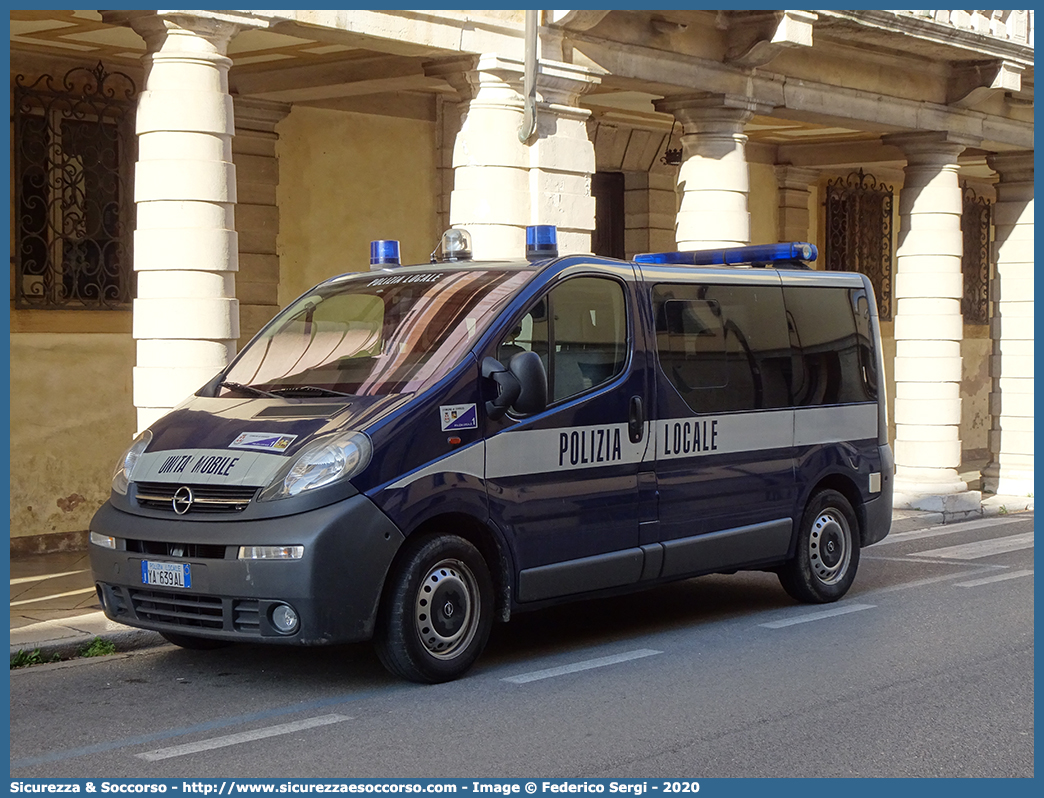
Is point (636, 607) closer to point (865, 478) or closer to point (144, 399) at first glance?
point (865, 478)

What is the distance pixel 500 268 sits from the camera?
821 cm

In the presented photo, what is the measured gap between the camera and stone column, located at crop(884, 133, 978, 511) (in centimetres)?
1703

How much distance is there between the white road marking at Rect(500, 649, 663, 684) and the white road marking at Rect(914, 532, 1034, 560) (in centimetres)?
520

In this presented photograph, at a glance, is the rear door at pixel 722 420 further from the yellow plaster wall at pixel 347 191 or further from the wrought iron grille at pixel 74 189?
the yellow plaster wall at pixel 347 191

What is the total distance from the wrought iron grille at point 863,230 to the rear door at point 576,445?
44.8 ft

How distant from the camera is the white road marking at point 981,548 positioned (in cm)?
1274

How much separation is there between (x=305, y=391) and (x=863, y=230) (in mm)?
15626

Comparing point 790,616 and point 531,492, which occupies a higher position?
point 531,492

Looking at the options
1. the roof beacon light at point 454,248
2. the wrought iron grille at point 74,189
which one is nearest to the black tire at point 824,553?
the roof beacon light at point 454,248

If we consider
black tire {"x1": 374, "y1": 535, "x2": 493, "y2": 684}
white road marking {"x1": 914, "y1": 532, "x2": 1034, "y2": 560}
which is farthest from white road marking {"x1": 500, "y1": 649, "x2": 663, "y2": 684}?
white road marking {"x1": 914, "y1": 532, "x2": 1034, "y2": 560}

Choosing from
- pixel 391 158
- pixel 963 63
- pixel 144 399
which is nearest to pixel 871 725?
pixel 144 399

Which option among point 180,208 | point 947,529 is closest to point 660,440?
point 180,208

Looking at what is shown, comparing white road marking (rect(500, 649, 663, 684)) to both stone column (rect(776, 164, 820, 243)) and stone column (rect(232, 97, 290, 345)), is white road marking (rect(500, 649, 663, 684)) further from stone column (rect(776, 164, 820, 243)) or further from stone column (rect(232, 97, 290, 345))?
stone column (rect(776, 164, 820, 243))

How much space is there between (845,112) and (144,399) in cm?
851
